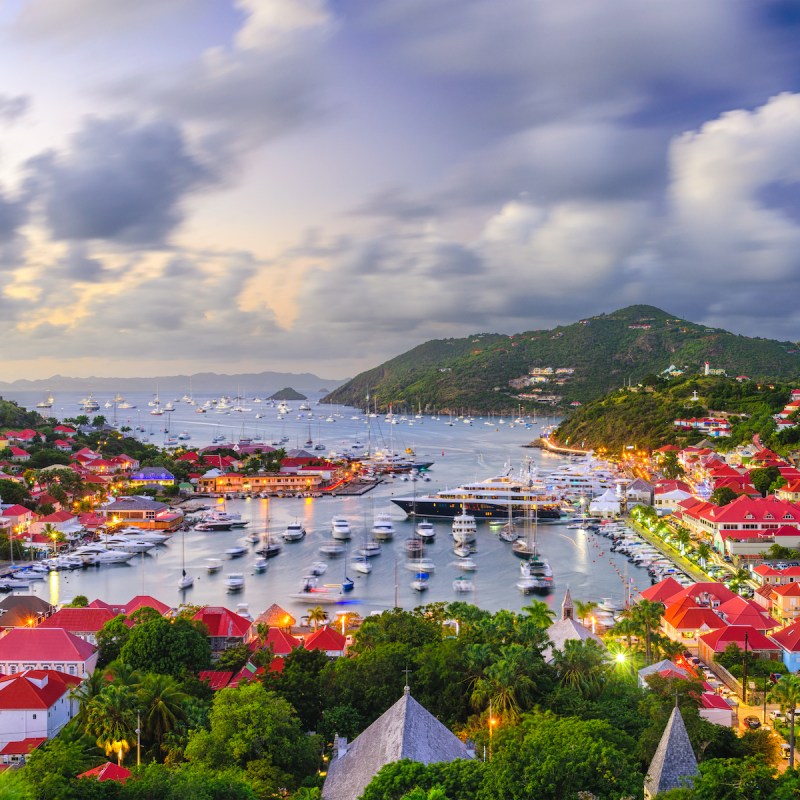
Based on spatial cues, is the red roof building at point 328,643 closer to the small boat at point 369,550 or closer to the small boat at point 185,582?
the small boat at point 185,582

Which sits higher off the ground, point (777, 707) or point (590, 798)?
point (590, 798)

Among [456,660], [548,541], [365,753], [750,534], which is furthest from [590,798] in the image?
[548,541]

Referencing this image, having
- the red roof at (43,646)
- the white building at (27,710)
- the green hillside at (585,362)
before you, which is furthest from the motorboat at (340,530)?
the green hillside at (585,362)

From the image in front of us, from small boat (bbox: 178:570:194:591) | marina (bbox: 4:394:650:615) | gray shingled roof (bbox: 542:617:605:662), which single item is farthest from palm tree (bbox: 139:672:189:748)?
small boat (bbox: 178:570:194:591)

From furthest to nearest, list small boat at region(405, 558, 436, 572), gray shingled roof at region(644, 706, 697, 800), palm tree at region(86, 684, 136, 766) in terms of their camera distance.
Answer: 1. small boat at region(405, 558, 436, 572)
2. palm tree at region(86, 684, 136, 766)
3. gray shingled roof at region(644, 706, 697, 800)

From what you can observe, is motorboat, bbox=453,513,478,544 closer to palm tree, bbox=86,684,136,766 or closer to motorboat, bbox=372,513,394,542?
motorboat, bbox=372,513,394,542

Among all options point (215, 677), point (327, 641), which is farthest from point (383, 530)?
point (215, 677)

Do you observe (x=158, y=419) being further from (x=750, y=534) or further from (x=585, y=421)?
(x=750, y=534)
